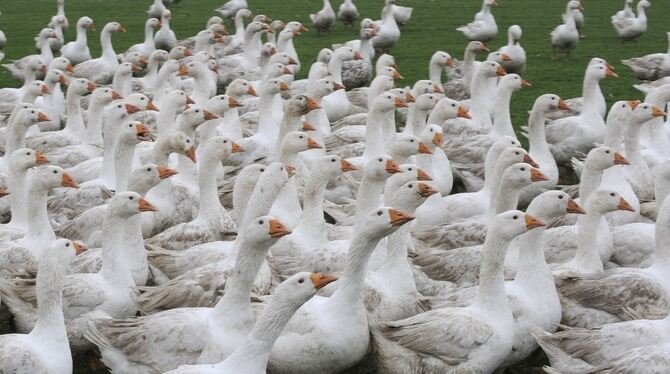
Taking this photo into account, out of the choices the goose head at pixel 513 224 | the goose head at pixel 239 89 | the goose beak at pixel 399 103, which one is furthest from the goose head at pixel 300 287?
the goose head at pixel 239 89

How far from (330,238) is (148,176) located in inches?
71.1

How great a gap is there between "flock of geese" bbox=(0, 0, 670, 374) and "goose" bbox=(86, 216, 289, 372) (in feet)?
0.05

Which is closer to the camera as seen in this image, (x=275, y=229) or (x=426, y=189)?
(x=275, y=229)

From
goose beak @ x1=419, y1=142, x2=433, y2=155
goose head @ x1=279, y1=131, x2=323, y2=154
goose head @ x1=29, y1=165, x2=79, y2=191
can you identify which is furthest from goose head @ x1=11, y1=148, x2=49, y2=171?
goose beak @ x1=419, y1=142, x2=433, y2=155

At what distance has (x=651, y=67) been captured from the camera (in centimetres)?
1830

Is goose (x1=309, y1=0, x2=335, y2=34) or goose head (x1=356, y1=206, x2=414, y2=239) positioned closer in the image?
goose head (x1=356, y1=206, x2=414, y2=239)

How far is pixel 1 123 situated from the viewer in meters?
15.3

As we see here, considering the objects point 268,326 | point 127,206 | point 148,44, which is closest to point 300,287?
point 268,326

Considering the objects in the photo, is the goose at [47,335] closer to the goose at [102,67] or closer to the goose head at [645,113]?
the goose head at [645,113]

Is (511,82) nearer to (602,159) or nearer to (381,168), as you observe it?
(602,159)

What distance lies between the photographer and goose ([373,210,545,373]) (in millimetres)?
7879

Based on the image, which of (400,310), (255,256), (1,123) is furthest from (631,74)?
(255,256)

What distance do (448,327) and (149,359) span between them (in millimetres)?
2157

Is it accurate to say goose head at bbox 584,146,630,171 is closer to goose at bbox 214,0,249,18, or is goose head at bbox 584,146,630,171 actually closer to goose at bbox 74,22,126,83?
goose at bbox 74,22,126,83
